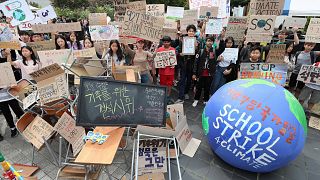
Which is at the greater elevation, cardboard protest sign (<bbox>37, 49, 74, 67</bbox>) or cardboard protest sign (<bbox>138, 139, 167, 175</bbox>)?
cardboard protest sign (<bbox>37, 49, 74, 67</bbox>)

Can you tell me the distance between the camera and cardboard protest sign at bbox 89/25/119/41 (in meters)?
5.89

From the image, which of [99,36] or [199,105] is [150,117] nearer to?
[199,105]

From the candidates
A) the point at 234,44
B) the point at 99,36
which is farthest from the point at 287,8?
the point at 99,36

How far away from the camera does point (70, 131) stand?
3.23m

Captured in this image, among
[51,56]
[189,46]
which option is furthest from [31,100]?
[189,46]

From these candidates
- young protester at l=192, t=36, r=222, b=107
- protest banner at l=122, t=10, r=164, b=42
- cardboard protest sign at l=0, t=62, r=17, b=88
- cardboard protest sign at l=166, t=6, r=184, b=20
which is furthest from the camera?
cardboard protest sign at l=166, t=6, r=184, b=20

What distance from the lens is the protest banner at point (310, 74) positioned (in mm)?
5059

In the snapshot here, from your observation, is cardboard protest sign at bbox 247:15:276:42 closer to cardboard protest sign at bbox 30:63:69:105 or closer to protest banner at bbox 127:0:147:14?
protest banner at bbox 127:0:147:14

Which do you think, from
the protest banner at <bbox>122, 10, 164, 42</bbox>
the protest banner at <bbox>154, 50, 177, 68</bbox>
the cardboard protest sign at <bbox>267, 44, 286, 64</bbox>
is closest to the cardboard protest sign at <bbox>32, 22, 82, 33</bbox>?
the protest banner at <bbox>122, 10, 164, 42</bbox>

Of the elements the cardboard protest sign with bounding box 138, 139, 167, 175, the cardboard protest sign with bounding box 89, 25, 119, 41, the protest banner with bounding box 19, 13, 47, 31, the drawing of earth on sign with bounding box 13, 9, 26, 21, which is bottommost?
the cardboard protest sign with bounding box 138, 139, 167, 175

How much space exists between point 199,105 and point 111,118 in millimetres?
3821

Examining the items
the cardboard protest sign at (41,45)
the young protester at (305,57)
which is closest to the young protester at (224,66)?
the young protester at (305,57)

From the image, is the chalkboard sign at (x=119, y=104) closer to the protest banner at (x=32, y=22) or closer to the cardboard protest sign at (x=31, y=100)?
the cardboard protest sign at (x=31, y=100)

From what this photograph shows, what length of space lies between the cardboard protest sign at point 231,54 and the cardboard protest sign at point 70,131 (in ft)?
13.4
